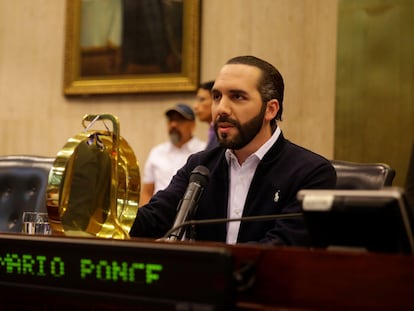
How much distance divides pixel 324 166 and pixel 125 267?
1227mm

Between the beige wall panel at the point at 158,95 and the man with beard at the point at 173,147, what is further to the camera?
the man with beard at the point at 173,147

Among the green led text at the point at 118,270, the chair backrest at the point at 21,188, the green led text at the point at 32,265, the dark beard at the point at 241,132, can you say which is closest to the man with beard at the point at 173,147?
the chair backrest at the point at 21,188

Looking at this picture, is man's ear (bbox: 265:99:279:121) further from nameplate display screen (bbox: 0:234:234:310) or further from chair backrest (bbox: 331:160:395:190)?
nameplate display screen (bbox: 0:234:234:310)

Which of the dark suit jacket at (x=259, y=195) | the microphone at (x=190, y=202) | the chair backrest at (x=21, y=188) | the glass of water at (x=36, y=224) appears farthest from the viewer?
the chair backrest at (x=21, y=188)

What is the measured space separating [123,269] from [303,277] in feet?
1.24

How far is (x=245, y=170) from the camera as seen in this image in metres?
2.62

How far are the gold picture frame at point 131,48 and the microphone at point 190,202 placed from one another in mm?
3933

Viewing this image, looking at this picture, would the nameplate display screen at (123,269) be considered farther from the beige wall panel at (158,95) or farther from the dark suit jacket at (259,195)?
the beige wall panel at (158,95)

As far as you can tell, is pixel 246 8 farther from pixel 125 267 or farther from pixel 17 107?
pixel 125 267

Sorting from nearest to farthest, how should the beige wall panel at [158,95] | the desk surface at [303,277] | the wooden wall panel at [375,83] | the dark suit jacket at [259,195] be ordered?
the desk surface at [303,277], the dark suit jacket at [259,195], the wooden wall panel at [375,83], the beige wall panel at [158,95]

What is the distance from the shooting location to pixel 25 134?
22.2ft

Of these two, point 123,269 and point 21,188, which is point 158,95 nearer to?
point 21,188

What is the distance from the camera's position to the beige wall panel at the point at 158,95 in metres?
5.45

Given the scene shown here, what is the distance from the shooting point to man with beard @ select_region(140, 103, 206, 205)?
5590 mm
